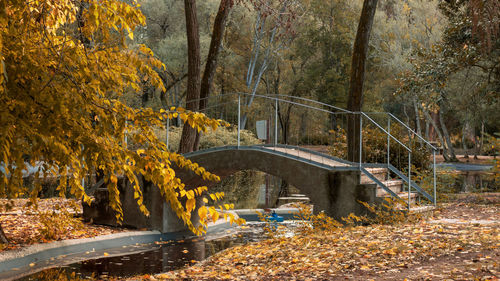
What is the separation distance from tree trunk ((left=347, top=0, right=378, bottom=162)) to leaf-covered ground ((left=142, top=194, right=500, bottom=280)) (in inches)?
152

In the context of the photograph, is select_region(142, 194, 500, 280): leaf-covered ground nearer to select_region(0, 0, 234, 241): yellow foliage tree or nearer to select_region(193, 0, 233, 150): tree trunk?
select_region(0, 0, 234, 241): yellow foliage tree

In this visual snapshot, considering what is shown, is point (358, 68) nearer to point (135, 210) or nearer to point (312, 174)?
point (312, 174)

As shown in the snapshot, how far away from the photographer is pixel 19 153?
499cm

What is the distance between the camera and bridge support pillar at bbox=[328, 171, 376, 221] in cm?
1048

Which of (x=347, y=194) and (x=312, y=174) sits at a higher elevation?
(x=312, y=174)

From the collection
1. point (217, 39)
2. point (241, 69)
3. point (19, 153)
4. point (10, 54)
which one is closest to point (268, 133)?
point (217, 39)

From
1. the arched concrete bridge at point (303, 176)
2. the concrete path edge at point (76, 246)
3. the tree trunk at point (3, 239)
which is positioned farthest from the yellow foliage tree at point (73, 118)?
the arched concrete bridge at point (303, 176)

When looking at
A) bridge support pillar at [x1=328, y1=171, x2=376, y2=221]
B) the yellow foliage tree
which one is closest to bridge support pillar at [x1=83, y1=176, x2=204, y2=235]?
bridge support pillar at [x1=328, y1=171, x2=376, y2=221]

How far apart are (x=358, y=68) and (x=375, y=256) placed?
25.9 feet

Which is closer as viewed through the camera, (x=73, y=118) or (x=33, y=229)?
(x=73, y=118)

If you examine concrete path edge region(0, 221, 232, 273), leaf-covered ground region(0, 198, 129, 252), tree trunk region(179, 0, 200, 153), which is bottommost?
concrete path edge region(0, 221, 232, 273)

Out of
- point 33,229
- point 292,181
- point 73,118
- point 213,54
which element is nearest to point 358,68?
point 213,54

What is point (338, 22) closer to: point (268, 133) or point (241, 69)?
point (241, 69)

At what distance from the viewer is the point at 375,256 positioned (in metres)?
7.25
